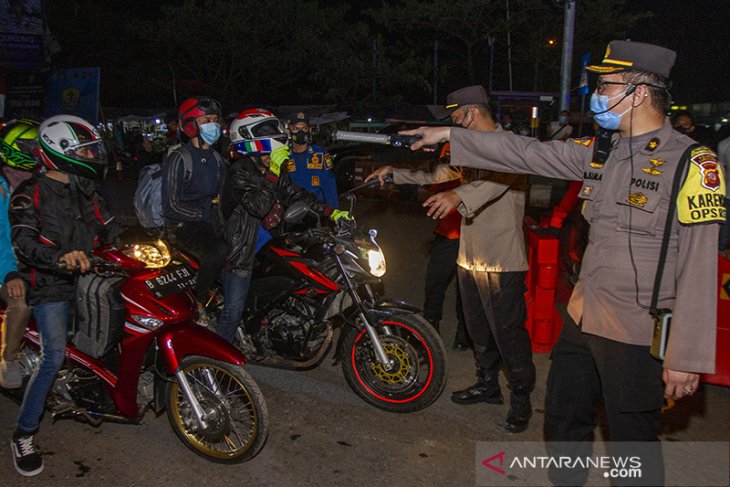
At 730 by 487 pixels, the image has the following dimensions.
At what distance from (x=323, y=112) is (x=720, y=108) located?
30016 millimetres

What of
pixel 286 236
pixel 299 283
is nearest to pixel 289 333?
pixel 299 283

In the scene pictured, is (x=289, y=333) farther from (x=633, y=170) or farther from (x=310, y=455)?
(x=633, y=170)

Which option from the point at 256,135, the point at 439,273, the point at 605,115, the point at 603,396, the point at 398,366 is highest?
the point at 605,115

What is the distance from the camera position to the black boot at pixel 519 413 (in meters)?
3.98

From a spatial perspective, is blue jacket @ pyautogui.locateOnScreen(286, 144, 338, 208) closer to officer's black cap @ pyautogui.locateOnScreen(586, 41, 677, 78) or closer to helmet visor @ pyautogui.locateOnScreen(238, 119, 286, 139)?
helmet visor @ pyautogui.locateOnScreen(238, 119, 286, 139)

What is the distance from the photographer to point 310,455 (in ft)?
12.2

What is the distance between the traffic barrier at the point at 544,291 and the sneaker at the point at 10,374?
151 inches

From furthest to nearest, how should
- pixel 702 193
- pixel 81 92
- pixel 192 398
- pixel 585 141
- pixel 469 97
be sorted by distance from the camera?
pixel 81 92, pixel 469 97, pixel 192 398, pixel 585 141, pixel 702 193

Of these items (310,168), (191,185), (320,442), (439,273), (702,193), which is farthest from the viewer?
(310,168)

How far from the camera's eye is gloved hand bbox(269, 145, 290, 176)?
14.2 ft

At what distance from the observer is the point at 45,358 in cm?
352

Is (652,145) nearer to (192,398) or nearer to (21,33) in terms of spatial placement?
(192,398)

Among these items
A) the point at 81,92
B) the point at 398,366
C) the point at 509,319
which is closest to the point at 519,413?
the point at 509,319

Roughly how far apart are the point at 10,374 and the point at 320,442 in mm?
1964
